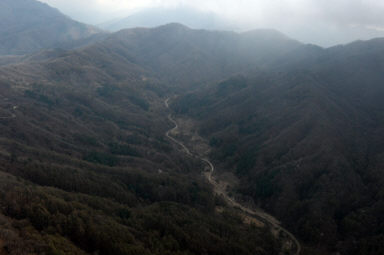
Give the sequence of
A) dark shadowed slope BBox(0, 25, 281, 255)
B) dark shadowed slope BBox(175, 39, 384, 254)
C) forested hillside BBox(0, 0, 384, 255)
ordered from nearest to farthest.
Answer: dark shadowed slope BBox(0, 25, 281, 255) → forested hillside BBox(0, 0, 384, 255) → dark shadowed slope BBox(175, 39, 384, 254)

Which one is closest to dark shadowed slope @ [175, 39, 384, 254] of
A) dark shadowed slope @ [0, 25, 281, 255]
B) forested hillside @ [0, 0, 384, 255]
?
forested hillside @ [0, 0, 384, 255]

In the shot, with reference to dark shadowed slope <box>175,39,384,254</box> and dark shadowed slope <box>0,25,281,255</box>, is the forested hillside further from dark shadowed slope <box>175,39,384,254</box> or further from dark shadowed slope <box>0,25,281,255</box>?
dark shadowed slope <box>175,39,384,254</box>

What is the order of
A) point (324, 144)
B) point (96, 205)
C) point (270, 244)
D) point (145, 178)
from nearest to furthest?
point (96, 205) → point (270, 244) → point (145, 178) → point (324, 144)

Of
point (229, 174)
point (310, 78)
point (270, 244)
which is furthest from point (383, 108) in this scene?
point (270, 244)

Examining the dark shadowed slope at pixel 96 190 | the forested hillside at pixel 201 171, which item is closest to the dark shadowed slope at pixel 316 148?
the forested hillside at pixel 201 171

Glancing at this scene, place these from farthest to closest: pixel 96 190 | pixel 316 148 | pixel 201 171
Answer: pixel 201 171, pixel 316 148, pixel 96 190

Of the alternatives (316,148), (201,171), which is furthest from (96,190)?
(316,148)

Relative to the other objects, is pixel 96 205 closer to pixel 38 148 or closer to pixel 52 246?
pixel 52 246

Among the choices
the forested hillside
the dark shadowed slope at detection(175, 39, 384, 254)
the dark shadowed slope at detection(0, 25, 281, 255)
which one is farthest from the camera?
the dark shadowed slope at detection(175, 39, 384, 254)

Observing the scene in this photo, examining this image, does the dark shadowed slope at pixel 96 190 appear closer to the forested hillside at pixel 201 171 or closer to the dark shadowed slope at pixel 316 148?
the forested hillside at pixel 201 171

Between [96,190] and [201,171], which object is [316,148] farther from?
[96,190]

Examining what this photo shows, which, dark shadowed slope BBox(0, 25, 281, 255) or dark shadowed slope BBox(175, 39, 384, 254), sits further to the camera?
dark shadowed slope BBox(175, 39, 384, 254)
